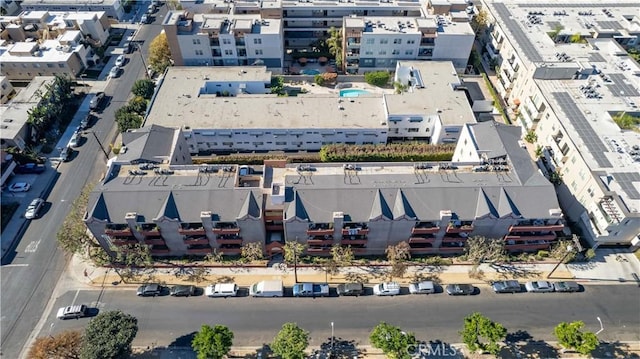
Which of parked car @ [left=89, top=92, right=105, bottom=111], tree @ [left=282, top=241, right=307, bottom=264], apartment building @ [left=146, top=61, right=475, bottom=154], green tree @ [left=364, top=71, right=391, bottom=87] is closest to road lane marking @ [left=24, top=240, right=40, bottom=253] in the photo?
apartment building @ [left=146, top=61, right=475, bottom=154]

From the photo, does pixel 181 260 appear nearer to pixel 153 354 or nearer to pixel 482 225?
pixel 153 354

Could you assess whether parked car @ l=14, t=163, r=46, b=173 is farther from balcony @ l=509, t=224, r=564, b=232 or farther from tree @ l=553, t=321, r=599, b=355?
tree @ l=553, t=321, r=599, b=355

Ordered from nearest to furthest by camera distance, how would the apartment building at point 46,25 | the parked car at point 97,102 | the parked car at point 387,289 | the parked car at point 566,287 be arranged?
the parked car at point 387,289 → the parked car at point 566,287 → the parked car at point 97,102 → the apartment building at point 46,25

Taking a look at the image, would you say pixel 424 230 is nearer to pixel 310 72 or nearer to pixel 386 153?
pixel 386 153

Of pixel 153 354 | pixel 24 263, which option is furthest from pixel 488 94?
pixel 24 263

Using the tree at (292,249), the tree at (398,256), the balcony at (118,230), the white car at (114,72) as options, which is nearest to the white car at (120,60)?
the white car at (114,72)

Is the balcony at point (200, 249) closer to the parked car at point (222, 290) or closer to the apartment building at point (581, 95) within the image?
the parked car at point (222, 290)
